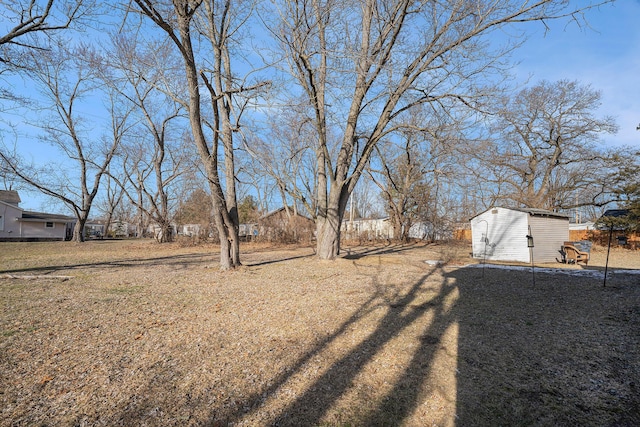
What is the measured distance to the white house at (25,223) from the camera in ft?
90.3

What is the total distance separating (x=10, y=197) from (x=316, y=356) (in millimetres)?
40441

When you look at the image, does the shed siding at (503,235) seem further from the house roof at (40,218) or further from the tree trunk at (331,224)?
the house roof at (40,218)

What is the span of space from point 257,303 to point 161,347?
207 centimetres

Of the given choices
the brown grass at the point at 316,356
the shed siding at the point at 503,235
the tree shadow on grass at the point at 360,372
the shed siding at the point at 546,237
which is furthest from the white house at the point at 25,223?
the shed siding at the point at 546,237

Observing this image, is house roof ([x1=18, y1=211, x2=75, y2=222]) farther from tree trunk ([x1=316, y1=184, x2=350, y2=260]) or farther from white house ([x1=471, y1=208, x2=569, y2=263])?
white house ([x1=471, y1=208, x2=569, y2=263])

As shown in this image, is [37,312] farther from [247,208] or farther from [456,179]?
[247,208]

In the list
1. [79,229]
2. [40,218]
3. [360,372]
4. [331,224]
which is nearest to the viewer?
[360,372]

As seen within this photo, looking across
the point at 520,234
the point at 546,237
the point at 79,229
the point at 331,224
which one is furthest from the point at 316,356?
the point at 79,229

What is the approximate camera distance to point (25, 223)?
29172 millimetres

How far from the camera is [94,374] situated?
2.97 metres

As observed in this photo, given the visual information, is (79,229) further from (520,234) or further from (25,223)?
(520,234)

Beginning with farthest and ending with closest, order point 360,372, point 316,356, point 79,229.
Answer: point 79,229 < point 316,356 < point 360,372

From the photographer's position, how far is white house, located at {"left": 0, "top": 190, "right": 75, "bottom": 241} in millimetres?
27531

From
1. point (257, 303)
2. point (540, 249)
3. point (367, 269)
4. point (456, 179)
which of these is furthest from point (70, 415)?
point (540, 249)
